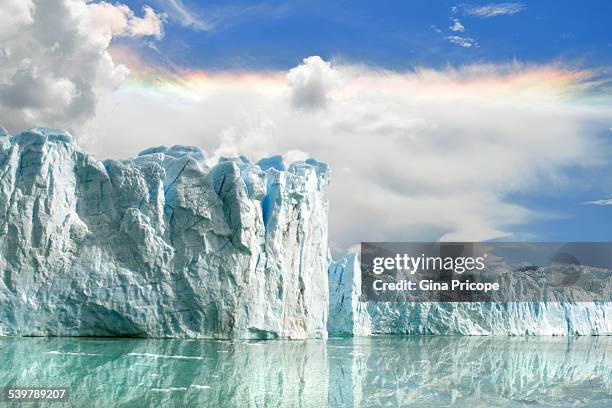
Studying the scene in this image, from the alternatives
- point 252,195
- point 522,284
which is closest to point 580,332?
point 522,284

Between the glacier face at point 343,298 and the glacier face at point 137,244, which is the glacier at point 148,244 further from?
the glacier face at point 343,298

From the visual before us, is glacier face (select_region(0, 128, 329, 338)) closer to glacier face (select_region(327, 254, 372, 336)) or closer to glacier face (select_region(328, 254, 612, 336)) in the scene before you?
glacier face (select_region(327, 254, 372, 336))

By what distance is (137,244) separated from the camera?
61.3ft

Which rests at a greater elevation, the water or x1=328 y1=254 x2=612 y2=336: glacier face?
x1=328 y1=254 x2=612 y2=336: glacier face

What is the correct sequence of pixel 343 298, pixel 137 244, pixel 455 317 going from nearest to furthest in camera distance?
1. pixel 137 244
2. pixel 343 298
3. pixel 455 317

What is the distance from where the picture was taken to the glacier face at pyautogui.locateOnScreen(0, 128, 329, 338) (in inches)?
693

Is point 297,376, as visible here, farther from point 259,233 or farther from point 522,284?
point 522,284

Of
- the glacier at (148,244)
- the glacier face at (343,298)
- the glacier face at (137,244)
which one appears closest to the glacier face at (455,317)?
the glacier face at (343,298)

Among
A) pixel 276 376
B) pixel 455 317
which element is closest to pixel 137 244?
pixel 276 376

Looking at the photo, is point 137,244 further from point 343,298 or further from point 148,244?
point 343,298

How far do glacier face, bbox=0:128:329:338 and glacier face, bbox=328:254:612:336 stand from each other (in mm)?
9250

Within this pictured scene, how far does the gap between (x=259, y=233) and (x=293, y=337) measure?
398 cm

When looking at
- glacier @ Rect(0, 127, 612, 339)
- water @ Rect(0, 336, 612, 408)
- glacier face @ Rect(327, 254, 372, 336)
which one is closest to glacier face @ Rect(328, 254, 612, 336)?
glacier face @ Rect(327, 254, 372, 336)

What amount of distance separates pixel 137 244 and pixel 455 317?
71.3 feet
